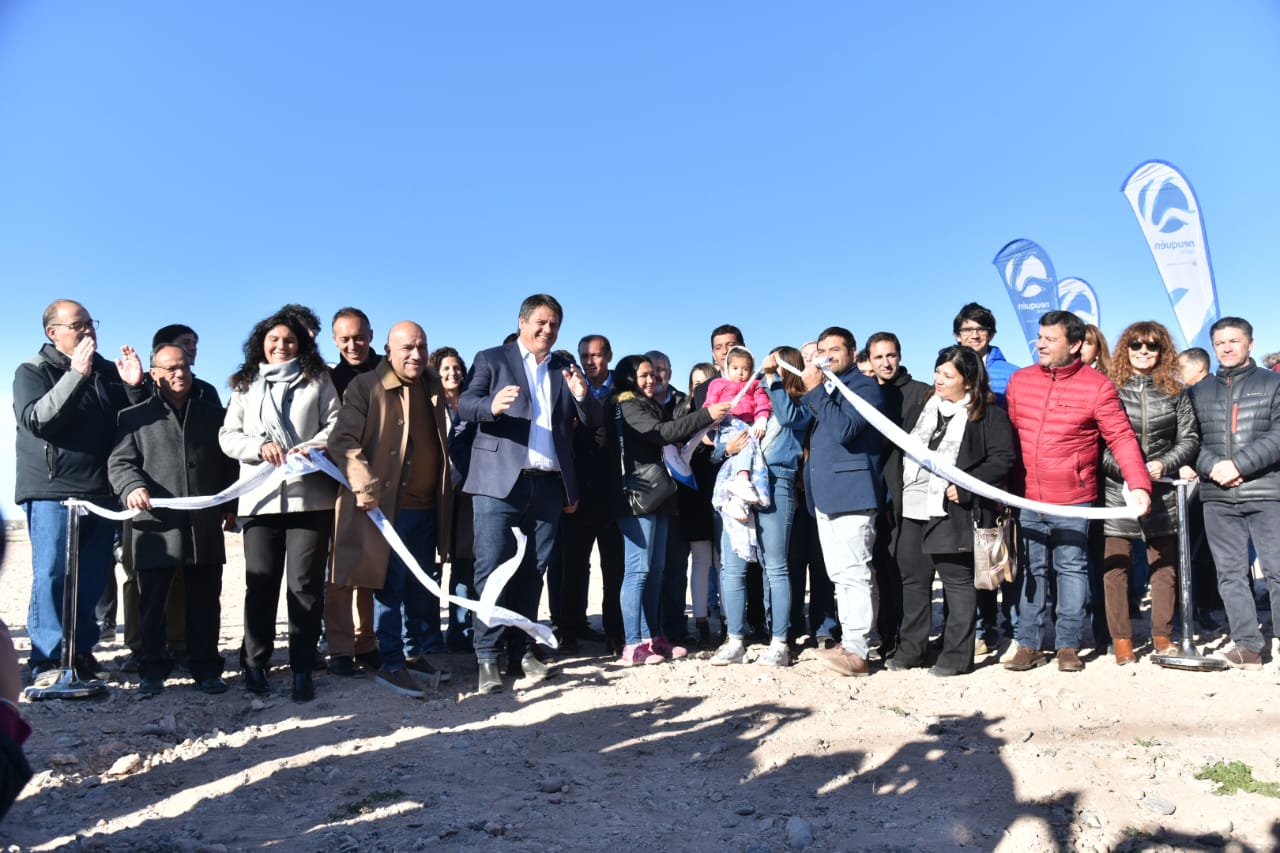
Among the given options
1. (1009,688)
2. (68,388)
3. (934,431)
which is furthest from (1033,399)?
(68,388)

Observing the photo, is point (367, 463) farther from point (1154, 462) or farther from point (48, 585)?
point (1154, 462)

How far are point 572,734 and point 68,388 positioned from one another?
11.9ft

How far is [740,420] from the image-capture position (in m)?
6.63

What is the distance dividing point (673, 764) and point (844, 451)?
243cm

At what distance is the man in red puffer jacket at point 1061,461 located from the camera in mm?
6090

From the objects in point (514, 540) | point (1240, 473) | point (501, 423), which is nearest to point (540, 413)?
point (501, 423)

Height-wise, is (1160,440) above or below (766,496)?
above

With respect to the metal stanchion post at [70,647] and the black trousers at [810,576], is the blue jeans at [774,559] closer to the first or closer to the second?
the black trousers at [810,576]

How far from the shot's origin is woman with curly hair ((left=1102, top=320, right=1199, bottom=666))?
21.0ft

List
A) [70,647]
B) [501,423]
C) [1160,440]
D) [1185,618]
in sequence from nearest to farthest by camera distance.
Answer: [70,647]
[501,423]
[1185,618]
[1160,440]

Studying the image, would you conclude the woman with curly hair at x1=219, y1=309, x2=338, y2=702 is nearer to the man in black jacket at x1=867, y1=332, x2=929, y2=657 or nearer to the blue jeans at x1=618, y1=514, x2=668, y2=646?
the blue jeans at x1=618, y1=514, x2=668, y2=646

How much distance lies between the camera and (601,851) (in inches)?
143

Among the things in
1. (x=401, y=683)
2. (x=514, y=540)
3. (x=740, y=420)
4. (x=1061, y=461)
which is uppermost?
(x=740, y=420)

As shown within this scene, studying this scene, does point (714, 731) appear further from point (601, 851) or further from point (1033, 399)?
point (1033, 399)
